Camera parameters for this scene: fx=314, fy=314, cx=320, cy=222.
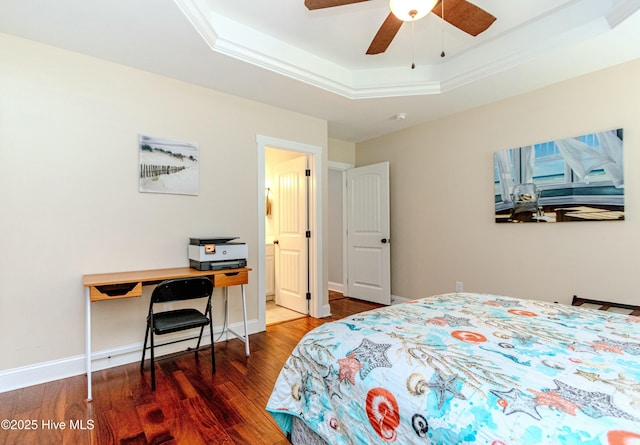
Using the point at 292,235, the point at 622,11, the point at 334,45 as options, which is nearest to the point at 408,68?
the point at 334,45

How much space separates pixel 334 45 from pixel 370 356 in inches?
104

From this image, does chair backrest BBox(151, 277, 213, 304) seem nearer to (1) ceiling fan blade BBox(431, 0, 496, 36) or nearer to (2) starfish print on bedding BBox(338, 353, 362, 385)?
(2) starfish print on bedding BBox(338, 353, 362, 385)

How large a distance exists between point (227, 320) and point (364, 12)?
298cm

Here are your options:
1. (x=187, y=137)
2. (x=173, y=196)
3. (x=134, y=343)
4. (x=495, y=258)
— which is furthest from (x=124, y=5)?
(x=495, y=258)

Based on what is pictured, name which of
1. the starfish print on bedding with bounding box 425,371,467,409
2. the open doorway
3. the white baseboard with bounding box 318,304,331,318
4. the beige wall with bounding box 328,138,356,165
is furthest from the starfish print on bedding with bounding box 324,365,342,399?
the beige wall with bounding box 328,138,356,165

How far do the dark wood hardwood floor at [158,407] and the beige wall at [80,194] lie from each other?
0.32 metres

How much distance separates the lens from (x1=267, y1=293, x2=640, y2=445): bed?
81 centimetres

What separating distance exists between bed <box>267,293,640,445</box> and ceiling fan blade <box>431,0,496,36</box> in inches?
69.4

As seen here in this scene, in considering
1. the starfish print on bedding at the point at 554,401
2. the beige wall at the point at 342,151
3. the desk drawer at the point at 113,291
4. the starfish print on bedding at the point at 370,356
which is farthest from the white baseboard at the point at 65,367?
the beige wall at the point at 342,151

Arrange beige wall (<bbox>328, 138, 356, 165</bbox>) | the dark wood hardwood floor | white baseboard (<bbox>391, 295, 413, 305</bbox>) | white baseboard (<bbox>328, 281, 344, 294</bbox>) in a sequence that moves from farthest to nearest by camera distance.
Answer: white baseboard (<bbox>328, 281, 344, 294</bbox>) → beige wall (<bbox>328, 138, 356, 165</bbox>) → white baseboard (<bbox>391, 295, 413, 305</bbox>) → the dark wood hardwood floor

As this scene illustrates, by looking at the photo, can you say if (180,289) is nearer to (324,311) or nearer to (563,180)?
(324,311)

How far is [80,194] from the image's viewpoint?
245cm

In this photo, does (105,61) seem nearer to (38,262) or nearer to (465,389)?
(38,262)

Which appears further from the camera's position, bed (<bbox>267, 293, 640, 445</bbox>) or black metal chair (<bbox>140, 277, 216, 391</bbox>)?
black metal chair (<bbox>140, 277, 216, 391</bbox>)
